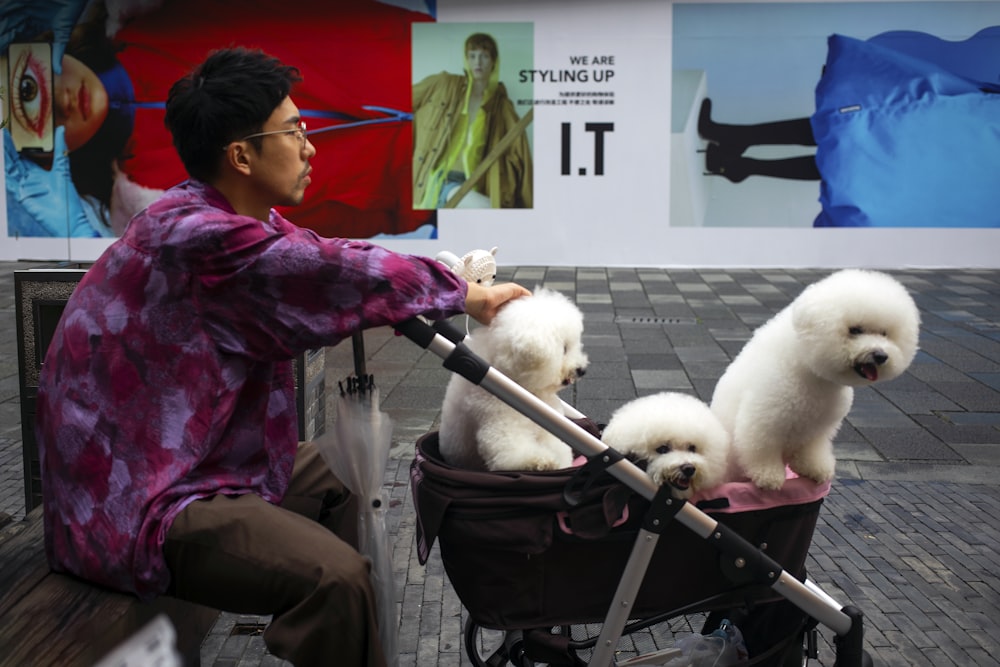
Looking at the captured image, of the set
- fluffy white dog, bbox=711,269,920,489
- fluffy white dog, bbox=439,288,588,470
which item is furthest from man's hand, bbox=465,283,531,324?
fluffy white dog, bbox=711,269,920,489

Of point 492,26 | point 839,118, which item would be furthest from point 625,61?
point 839,118

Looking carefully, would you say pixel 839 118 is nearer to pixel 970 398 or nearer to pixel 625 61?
pixel 625 61

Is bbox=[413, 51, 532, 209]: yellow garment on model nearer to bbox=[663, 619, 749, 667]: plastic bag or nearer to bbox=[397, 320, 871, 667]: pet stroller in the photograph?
bbox=[663, 619, 749, 667]: plastic bag

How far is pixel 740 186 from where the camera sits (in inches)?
521

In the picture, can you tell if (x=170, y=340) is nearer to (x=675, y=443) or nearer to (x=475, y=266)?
(x=475, y=266)

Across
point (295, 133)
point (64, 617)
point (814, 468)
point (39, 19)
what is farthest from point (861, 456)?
point (39, 19)

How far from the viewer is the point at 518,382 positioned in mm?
2594

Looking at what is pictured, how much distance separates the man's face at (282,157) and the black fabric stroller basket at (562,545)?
2.37ft

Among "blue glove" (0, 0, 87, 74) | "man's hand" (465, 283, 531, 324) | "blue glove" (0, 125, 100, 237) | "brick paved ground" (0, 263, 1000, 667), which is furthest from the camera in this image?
"blue glove" (0, 125, 100, 237)

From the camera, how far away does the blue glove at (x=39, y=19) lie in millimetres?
13438

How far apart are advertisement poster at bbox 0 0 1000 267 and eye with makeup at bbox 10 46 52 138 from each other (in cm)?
3

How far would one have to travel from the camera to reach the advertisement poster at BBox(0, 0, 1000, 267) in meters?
13.0

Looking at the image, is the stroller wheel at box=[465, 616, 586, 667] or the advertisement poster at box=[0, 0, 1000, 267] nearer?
the stroller wheel at box=[465, 616, 586, 667]

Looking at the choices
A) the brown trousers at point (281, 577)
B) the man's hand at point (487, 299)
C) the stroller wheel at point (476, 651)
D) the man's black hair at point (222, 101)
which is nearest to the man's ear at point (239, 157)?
the man's black hair at point (222, 101)
